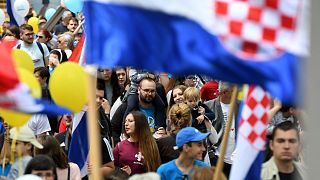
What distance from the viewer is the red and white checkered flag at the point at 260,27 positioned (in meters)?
5.05

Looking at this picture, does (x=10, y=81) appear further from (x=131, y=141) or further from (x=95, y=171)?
(x=131, y=141)

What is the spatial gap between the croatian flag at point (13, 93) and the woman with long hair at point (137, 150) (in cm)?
371

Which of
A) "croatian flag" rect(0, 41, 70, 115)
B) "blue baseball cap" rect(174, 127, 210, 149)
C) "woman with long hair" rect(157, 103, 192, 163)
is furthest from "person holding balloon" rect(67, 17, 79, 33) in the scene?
"croatian flag" rect(0, 41, 70, 115)

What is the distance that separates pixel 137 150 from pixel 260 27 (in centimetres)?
468

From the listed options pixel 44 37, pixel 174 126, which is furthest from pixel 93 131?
pixel 44 37

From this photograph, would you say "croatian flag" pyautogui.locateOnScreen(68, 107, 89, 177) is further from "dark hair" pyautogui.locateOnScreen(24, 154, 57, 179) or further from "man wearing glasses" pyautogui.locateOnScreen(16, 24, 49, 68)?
"man wearing glasses" pyautogui.locateOnScreen(16, 24, 49, 68)

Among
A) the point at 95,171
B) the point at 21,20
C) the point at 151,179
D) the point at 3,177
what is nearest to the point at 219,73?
the point at 95,171

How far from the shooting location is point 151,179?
23.0 feet

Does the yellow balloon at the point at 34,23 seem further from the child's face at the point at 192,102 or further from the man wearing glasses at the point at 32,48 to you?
the child's face at the point at 192,102

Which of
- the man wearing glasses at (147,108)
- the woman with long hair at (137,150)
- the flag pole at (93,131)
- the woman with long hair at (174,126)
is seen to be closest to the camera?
the flag pole at (93,131)

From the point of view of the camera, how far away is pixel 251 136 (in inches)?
275

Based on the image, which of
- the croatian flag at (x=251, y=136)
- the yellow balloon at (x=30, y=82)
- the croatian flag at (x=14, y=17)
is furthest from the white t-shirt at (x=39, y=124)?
the croatian flag at (x=14, y=17)

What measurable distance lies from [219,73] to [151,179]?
200cm

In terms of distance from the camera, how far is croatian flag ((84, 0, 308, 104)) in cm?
505
